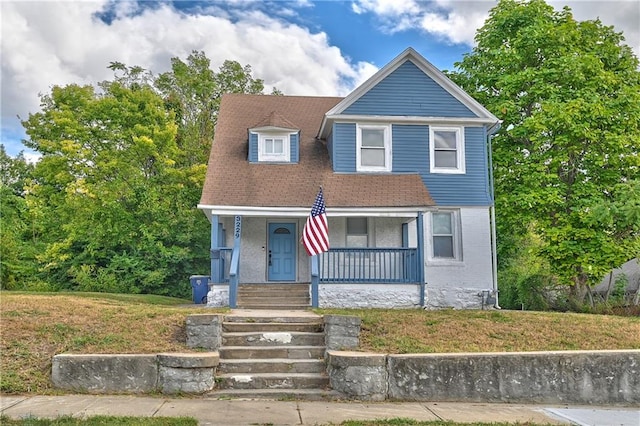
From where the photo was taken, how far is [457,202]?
14.8 meters

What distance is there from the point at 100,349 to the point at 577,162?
14.9m

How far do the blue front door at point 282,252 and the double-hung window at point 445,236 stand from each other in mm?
4196

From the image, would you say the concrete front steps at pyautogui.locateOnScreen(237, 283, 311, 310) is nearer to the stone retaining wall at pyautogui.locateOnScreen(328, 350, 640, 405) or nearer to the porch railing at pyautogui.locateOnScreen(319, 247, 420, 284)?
the porch railing at pyautogui.locateOnScreen(319, 247, 420, 284)

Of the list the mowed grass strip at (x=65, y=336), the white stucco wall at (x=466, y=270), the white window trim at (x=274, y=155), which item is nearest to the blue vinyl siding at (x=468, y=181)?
the white stucco wall at (x=466, y=270)

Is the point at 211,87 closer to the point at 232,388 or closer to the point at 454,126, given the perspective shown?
the point at 454,126

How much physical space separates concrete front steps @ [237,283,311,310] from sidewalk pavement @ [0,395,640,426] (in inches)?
218

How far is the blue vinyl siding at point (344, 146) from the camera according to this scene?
14852mm

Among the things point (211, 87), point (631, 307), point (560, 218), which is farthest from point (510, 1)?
point (211, 87)

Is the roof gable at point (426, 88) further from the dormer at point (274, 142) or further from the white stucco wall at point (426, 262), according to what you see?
the white stucco wall at point (426, 262)

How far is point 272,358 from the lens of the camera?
8.02 meters

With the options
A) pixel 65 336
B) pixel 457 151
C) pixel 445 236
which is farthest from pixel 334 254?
pixel 65 336

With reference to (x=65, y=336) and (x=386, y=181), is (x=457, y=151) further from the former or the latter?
(x=65, y=336)

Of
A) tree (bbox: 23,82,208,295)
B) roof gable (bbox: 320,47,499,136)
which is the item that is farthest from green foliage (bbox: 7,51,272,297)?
roof gable (bbox: 320,47,499,136)

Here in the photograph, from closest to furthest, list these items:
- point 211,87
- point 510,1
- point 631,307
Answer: point 631,307 < point 510,1 < point 211,87
